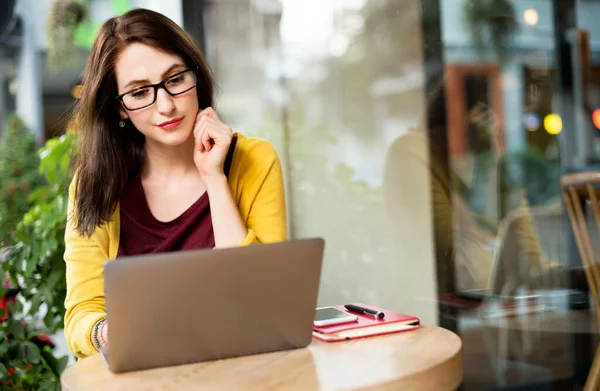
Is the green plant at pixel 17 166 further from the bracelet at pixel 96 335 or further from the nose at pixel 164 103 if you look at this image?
the bracelet at pixel 96 335

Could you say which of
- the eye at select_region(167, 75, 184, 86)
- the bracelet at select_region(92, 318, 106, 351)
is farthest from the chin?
the bracelet at select_region(92, 318, 106, 351)

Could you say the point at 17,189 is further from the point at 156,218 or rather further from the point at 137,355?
the point at 137,355

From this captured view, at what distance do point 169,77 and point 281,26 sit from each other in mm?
1645

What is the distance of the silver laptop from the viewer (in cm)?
102

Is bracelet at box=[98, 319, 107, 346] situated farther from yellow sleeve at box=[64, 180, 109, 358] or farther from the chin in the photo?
the chin

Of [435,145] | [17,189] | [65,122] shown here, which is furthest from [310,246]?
[17,189]

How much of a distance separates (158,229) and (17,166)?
10.7ft

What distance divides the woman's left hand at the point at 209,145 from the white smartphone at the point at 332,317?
18.2 inches

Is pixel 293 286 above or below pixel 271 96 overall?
below

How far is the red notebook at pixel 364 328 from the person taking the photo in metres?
1.25

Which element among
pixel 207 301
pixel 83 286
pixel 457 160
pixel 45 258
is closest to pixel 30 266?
pixel 45 258

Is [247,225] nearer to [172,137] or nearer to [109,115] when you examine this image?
[172,137]

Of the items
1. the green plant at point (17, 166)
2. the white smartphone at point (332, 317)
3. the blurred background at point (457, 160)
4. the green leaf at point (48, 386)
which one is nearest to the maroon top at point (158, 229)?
the white smartphone at point (332, 317)

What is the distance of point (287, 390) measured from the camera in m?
0.97
